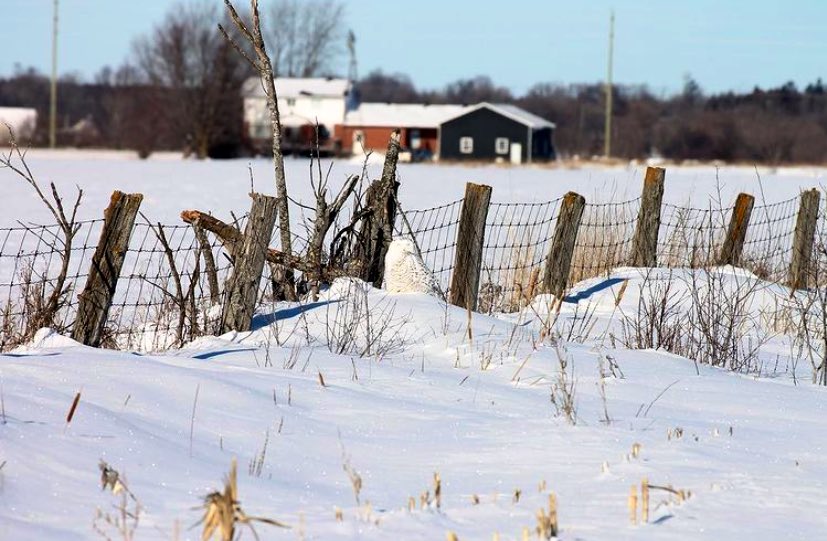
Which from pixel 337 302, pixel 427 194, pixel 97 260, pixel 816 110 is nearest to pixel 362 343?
pixel 337 302

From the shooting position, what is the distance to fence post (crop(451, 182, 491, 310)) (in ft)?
26.2

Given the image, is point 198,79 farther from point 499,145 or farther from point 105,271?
point 105,271

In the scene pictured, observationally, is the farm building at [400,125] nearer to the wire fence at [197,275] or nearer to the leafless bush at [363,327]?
the wire fence at [197,275]

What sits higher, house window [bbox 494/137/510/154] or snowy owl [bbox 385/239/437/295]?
house window [bbox 494/137/510/154]

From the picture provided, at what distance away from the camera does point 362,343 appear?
257 inches

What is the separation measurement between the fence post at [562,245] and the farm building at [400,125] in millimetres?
71298

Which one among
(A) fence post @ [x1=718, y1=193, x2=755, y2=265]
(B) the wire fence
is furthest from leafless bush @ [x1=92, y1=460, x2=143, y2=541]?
(A) fence post @ [x1=718, y1=193, x2=755, y2=265]

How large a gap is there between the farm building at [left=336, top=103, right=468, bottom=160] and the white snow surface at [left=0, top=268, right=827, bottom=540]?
74398 millimetres

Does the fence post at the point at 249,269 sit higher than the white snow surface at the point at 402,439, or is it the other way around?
the fence post at the point at 249,269

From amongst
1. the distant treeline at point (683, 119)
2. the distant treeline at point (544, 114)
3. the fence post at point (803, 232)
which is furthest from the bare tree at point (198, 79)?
the fence post at point (803, 232)

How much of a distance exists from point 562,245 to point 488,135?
6797 centimetres

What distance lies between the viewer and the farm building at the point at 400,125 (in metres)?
82.4

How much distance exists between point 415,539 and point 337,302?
14.0ft

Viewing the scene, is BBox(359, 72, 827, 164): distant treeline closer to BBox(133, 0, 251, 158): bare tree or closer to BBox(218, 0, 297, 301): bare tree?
BBox(133, 0, 251, 158): bare tree
